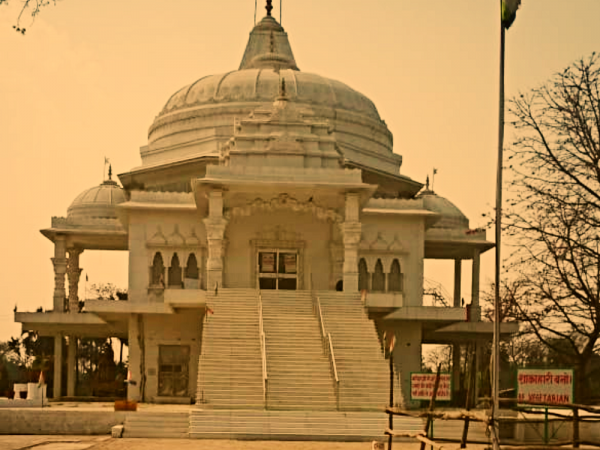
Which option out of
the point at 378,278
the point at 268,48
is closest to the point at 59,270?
the point at 378,278

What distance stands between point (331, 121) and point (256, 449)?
879 inches

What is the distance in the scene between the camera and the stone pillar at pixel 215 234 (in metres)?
36.2

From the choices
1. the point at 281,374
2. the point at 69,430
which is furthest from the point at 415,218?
the point at 69,430

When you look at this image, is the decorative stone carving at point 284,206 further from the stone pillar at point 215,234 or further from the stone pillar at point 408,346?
the stone pillar at point 408,346

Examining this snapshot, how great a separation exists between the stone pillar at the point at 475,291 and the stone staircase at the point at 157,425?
1936 centimetres

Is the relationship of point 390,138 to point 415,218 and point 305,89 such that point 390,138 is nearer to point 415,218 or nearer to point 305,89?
point 305,89

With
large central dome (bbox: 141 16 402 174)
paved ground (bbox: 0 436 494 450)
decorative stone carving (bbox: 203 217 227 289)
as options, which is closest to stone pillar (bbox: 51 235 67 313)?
large central dome (bbox: 141 16 402 174)

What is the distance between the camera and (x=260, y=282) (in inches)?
1561

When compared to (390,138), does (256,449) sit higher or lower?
lower

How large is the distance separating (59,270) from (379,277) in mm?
12024

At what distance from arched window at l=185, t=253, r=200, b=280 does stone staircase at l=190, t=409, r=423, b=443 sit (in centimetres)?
1254

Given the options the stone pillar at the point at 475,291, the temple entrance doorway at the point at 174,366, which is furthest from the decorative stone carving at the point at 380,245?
the temple entrance doorway at the point at 174,366

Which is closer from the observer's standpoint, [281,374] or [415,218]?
[281,374]

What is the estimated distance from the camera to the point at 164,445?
25422 mm
